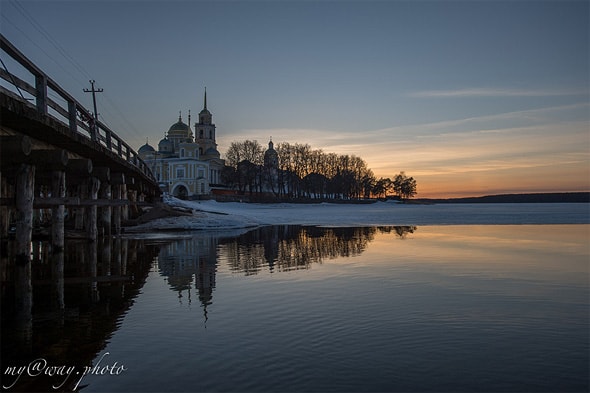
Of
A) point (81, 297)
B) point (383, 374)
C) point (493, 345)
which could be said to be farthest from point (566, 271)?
point (81, 297)

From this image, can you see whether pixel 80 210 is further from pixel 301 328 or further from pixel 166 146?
pixel 166 146

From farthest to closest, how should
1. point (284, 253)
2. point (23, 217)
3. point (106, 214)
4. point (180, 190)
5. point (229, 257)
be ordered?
point (180, 190), point (106, 214), point (284, 253), point (229, 257), point (23, 217)

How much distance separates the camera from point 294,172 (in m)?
117

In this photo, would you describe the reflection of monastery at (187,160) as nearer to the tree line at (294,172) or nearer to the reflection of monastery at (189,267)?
the tree line at (294,172)

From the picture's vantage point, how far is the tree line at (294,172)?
352 feet

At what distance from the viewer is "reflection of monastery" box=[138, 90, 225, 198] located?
105 meters

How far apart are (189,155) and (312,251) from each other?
89850 mm

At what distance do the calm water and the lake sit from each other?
0.03m

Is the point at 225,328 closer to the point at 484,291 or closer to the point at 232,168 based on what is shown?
the point at 484,291

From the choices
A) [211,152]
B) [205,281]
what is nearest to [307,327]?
[205,281]

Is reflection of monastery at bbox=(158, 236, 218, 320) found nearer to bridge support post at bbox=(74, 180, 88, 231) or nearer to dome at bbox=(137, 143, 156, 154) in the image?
bridge support post at bbox=(74, 180, 88, 231)

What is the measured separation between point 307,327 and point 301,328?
0.42 feet

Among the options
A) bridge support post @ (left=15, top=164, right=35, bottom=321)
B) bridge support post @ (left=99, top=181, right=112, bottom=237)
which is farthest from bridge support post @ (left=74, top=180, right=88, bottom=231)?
bridge support post @ (left=15, top=164, right=35, bottom=321)

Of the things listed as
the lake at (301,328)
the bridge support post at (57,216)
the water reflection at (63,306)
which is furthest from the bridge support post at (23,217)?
the bridge support post at (57,216)
